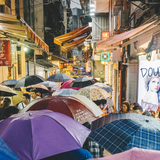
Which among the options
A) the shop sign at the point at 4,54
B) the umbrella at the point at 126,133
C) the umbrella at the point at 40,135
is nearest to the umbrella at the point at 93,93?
the umbrella at the point at 126,133

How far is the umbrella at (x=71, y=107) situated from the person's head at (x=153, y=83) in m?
3.54

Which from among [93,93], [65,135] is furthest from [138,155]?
[93,93]

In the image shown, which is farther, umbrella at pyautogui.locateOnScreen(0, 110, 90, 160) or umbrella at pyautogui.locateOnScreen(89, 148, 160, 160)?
umbrella at pyautogui.locateOnScreen(0, 110, 90, 160)

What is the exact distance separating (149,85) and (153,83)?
0.38 meters

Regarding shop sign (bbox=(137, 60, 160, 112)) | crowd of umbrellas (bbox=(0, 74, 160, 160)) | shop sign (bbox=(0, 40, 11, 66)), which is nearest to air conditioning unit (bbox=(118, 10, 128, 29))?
shop sign (bbox=(137, 60, 160, 112))

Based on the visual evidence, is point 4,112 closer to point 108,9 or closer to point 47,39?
point 108,9

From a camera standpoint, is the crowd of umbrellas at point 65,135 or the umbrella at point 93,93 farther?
the umbrella at point 93,93

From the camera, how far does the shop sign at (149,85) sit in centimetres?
646

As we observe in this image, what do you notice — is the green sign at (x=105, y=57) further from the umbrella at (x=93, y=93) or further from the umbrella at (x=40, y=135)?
the umbrella at (x=40, y=135)

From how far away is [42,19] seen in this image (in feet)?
70.1

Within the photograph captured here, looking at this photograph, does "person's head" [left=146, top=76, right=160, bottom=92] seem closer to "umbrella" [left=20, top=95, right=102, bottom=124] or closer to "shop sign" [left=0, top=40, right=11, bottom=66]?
"umbrella" [left=20, top=95, right=102, bottom=124]

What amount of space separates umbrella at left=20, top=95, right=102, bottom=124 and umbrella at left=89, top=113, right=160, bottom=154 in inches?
30.5

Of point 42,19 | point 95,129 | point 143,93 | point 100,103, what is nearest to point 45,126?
point 95,129

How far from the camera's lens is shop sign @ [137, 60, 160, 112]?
646 centimetres
